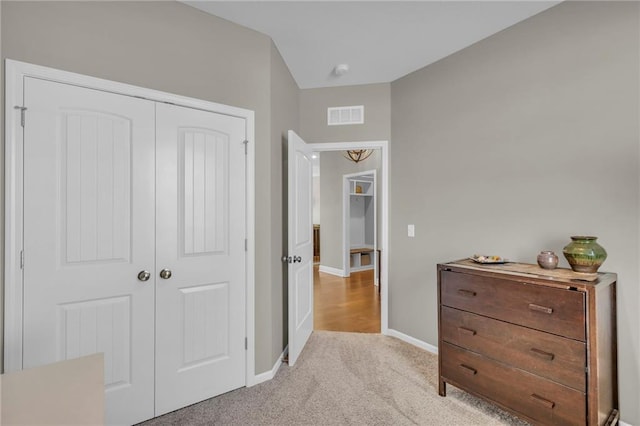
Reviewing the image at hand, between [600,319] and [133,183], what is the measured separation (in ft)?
8.83

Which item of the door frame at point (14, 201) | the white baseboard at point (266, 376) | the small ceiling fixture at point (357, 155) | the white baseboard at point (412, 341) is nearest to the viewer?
the door frame at point (14, 201)

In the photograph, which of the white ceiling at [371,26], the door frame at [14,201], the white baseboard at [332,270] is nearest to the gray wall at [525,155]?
the white ceiling at [371,26]

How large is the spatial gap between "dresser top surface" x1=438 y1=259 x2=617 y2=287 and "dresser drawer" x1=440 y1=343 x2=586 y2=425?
55 centimetres

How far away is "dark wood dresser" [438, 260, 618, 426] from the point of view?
1547 millimetres

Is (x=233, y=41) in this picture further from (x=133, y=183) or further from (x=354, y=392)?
(x=354, y=392)

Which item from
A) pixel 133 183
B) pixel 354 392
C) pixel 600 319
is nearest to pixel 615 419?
pixel 600 319

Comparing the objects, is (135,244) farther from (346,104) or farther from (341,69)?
(346,104)

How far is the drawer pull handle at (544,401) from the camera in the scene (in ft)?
5.40

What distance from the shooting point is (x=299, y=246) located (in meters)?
2.83

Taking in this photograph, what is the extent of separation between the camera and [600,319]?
5.31ft

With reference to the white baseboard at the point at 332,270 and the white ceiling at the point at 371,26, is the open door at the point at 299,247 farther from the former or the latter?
the white baseboard at the point at 332,270

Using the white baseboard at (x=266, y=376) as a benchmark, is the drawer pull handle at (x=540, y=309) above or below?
above

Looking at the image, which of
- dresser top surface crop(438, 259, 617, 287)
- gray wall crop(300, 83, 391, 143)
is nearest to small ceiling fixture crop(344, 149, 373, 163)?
gray wall crop(300, 83, 391, 143)

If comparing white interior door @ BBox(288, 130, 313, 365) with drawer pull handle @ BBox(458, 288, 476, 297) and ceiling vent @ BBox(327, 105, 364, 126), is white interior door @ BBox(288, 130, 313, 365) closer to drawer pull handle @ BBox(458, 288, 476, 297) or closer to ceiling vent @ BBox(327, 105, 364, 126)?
ceiling vent @ BBox(327, 105, 364, 126)
